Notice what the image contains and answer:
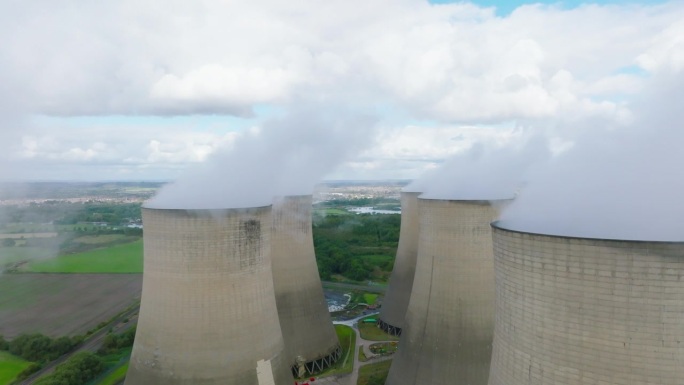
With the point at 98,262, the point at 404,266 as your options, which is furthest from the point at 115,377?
the point at 98,262

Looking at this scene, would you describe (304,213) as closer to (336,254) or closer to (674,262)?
(674,262)

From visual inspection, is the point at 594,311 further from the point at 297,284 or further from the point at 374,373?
the point at 374,373

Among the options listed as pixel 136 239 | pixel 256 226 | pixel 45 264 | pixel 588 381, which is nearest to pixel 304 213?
pixel 256 226

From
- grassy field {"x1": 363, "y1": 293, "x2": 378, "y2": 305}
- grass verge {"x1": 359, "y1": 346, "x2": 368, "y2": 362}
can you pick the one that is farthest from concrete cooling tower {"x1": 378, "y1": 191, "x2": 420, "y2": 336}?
grassy field {"x1": 363, "y1": 293, "x2": 378, "y2": 305}

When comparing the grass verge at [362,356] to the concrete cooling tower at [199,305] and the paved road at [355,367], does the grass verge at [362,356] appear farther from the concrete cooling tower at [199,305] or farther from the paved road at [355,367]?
the concrete cooling tower at [199,305]

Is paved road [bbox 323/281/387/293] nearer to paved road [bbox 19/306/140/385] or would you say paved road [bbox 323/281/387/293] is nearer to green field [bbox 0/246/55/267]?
paved road [bbox 19/306/140/385]

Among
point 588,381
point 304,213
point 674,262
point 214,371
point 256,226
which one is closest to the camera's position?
point 674,262

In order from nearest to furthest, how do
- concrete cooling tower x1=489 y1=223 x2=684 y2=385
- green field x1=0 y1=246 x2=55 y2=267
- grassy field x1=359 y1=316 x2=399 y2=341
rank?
1. concrete cooling tower x1=489 y1=223 x2=684 y2=385
2. grassy field x1=359 y1=316 x2=399 y2=341
3. green field x1=0 y1=246 x2=55 y2=267
